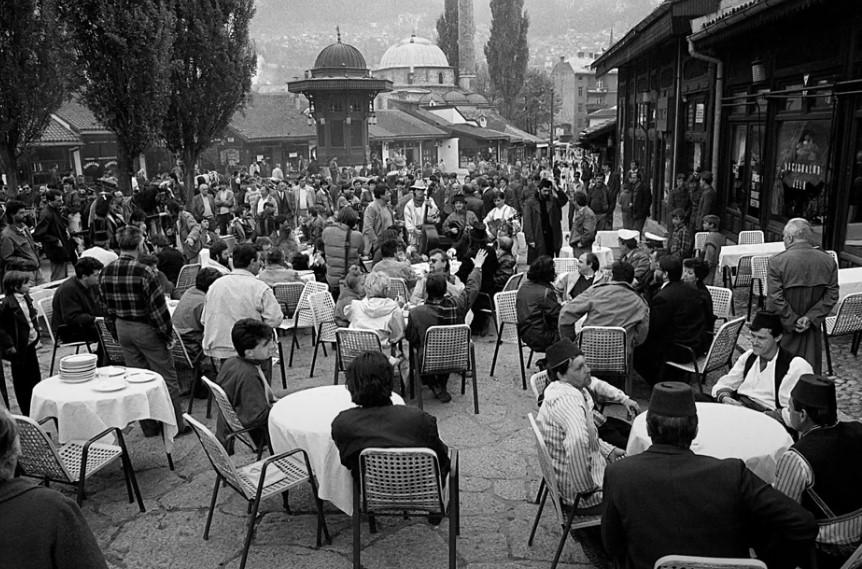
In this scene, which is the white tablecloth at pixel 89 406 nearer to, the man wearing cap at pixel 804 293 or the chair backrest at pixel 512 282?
the chair backrest at pixel 512 282

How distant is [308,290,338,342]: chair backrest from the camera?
769 centimetres

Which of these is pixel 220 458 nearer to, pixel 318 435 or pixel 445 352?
pixel 318 435

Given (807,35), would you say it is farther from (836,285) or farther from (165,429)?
(165,429)

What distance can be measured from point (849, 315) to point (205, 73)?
1938 cm

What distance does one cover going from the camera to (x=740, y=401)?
17.1 ft

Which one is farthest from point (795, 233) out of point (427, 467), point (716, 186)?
point (716, 186)

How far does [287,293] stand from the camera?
337 inches

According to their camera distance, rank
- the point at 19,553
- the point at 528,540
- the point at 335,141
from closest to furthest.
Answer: the point at 19,553, the point at 528,540, the point at 335,141

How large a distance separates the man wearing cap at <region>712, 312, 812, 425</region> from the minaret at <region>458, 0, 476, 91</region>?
296 feet

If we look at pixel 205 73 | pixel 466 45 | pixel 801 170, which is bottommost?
pixel 801 170

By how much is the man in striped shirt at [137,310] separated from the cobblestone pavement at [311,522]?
70 cm

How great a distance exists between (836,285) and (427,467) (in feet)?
14.8

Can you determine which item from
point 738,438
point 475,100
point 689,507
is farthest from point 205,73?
point 475,100

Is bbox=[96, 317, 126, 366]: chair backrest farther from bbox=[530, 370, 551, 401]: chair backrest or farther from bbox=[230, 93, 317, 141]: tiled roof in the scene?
bbox=[230, 93, 317, 141]: tiled roof
